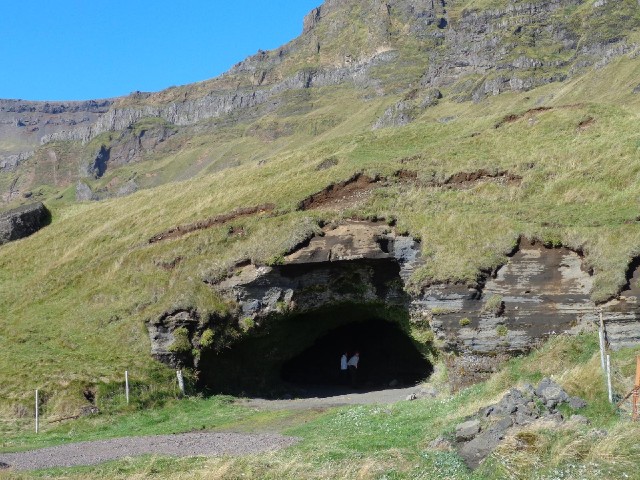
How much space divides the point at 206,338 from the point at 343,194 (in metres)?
12.4

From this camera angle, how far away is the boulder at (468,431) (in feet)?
51.3

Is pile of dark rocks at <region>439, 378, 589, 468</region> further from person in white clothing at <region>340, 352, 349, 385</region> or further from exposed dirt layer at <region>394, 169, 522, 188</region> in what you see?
exposed dirt layer at <region>394, 169, 522, 188</region>

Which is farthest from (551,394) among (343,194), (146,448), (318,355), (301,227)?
(343,194)

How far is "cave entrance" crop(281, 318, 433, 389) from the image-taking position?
111 feet

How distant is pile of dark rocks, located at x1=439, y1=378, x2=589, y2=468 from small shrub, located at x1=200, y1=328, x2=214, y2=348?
14.5 metres

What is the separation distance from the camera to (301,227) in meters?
30.6

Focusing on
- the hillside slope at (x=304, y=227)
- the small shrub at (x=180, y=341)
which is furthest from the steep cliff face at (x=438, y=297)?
the hillside slope at (x=304, y=227)

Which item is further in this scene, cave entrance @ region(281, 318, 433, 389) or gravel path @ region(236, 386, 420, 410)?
cave entrance @ region(281, 318, 433, 389)

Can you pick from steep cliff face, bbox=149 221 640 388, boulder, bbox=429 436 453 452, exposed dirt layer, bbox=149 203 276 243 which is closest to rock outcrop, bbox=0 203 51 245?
exposed dirt layer, bbox=149 203 276 243

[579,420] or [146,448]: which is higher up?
[579,420]

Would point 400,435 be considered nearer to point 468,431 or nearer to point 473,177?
point 468,431

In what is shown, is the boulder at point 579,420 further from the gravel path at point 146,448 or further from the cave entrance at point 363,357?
Answer: the cave entrance at point 363,357

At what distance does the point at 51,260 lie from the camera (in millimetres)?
45094

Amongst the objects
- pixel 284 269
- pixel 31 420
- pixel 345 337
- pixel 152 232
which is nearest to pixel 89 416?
pixel 31 420
